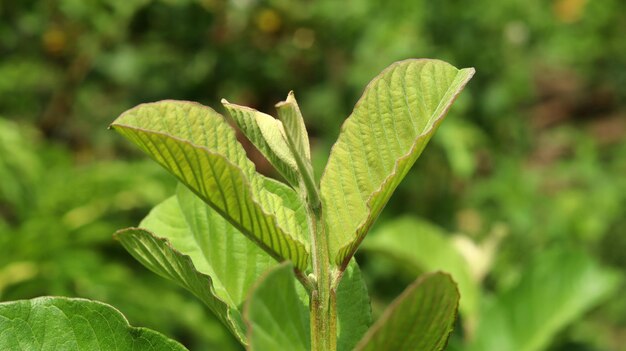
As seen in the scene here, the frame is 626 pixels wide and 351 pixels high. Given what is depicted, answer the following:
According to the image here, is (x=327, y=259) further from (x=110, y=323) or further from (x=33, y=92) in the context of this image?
(x=33, y=92)

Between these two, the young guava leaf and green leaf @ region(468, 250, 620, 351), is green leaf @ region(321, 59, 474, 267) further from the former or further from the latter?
green leaf @ region(468, 250, 620, 351)

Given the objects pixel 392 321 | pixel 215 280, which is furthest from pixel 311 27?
pixel 392 321

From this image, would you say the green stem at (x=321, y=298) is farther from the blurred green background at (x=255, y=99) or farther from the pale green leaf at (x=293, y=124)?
the blurred green background at (x=255, y=99)

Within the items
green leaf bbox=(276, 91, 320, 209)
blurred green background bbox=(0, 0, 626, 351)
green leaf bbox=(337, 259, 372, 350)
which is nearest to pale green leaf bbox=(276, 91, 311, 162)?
green leaf bbox=(276, 91, 320, 209)

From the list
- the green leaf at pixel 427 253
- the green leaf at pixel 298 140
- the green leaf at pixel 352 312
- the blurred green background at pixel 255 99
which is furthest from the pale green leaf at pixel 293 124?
the blurred green background at pixel 255 99

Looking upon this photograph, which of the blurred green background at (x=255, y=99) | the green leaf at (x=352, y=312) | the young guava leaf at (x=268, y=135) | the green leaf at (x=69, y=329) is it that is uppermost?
the young guava leaf at (x=268, y=135)

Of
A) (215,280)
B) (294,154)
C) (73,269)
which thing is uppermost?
(294,154)

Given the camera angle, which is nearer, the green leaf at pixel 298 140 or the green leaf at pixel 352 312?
the green leaf at pixel 298 140
